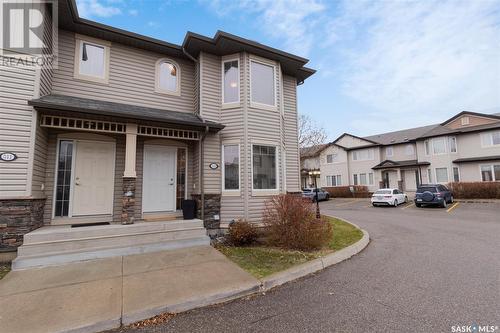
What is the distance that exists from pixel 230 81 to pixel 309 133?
2465cm

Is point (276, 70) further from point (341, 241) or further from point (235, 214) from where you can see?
point (341, 241)

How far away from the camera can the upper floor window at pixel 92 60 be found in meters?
7.94

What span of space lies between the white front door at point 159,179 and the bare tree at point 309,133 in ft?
83.1

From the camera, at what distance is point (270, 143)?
9297 millimetres

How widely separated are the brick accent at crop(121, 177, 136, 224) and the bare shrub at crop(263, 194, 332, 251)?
4.06 metres

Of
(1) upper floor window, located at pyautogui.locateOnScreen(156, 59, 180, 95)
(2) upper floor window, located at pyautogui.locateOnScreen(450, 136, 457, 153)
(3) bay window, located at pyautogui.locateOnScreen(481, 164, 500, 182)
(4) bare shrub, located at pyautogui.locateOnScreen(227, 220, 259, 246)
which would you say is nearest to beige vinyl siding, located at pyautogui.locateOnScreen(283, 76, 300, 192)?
(4) bare shrub, located at pyautogui.locateOnScreen(227, 220, 259, 246)

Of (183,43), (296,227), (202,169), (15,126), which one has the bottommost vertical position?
(296,227)

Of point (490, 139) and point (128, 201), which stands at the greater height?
point (490, 139)

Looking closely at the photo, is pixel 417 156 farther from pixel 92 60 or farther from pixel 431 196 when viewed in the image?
pixel 92 60

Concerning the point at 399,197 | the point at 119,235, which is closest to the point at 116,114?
the point at 119,235

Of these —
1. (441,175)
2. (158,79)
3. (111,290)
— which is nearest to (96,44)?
(158,79)

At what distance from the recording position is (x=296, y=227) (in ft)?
21.5

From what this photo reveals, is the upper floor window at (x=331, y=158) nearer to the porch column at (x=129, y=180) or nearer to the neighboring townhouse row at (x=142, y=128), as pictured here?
the neighboring townhouse row at (x=142, y=128)

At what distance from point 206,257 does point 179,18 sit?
40.4 ft
